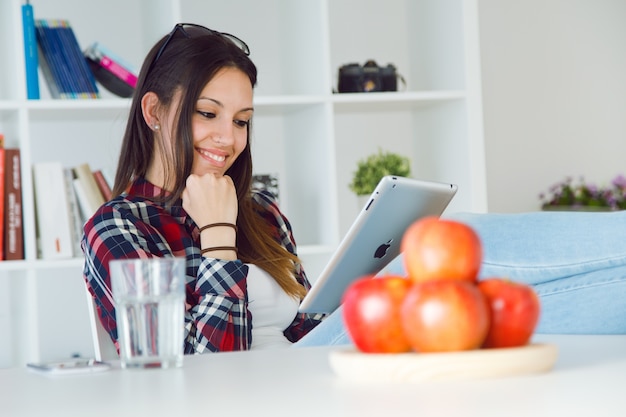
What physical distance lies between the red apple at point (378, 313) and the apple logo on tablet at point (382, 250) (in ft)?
2.48

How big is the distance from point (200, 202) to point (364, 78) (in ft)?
3.33

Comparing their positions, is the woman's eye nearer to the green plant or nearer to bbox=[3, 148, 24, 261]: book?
bbox=[3, 148, 24, 261]: book

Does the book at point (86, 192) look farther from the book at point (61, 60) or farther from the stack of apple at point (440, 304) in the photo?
the stack of apple at point (440, 304)

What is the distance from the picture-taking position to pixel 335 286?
1.48m

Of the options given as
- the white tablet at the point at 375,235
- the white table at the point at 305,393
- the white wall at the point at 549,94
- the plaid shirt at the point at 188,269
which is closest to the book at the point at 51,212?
the plaid shirt at the point at 188,269

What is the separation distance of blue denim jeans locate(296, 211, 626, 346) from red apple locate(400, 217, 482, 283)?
1.24 feet

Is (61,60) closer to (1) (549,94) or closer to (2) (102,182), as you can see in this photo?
(2) (102,182)

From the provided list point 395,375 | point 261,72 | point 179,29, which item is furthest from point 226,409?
point 261,72

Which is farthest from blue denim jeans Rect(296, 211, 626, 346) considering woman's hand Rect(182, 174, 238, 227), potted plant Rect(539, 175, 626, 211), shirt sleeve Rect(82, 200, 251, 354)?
potted plant Rect(539, 175, 626, 211)

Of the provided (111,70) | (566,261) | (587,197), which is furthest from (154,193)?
(587,197)

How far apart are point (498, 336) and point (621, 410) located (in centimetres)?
17

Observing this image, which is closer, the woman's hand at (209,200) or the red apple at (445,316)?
the red apple at (445,316)

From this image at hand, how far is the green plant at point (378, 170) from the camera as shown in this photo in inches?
115

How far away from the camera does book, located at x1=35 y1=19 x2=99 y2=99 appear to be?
8.79 feet
